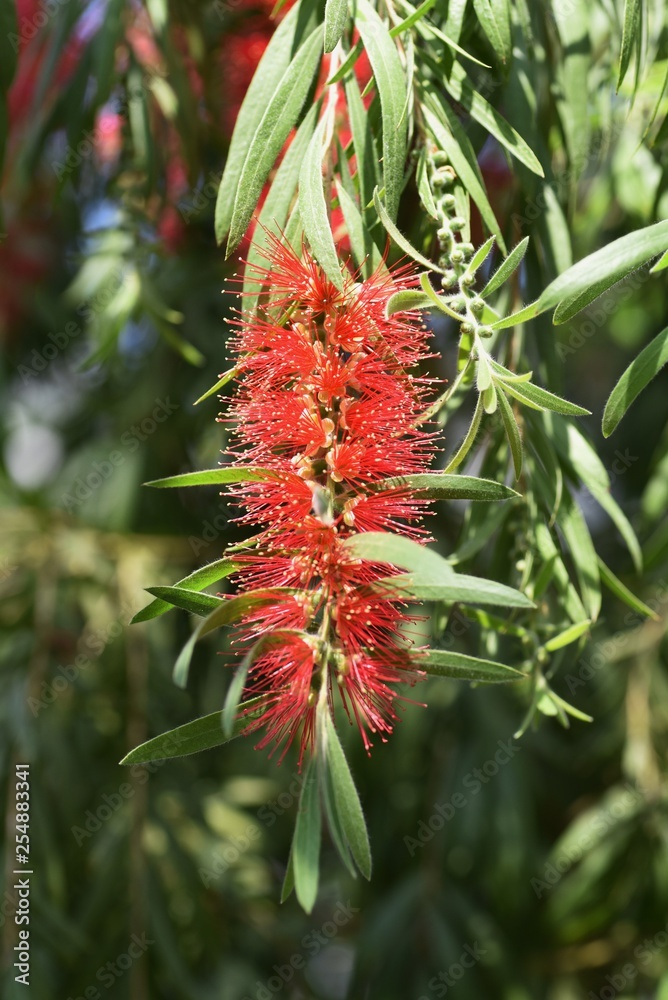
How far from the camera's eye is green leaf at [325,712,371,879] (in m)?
0.72

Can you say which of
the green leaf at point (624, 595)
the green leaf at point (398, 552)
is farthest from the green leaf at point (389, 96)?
the green leaf at point (624, 595)

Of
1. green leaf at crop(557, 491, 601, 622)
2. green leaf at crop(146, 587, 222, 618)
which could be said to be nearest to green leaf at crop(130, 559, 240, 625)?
green leaf at crop(146, 587, 222, 618)

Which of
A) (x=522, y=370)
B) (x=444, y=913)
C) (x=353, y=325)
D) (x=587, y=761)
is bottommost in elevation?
(x=444, y=913)

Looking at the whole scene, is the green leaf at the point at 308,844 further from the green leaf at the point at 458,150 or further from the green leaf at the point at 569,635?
the green leaf at the point at 458,150

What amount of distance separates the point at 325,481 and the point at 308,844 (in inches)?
11.3

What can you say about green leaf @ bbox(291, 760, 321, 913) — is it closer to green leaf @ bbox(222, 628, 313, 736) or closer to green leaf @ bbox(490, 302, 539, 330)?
green leaf @ bbox(222, 628, 313, 736)

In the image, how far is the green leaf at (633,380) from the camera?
78 centimetres

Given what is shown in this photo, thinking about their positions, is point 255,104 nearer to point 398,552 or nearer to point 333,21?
point 333,21

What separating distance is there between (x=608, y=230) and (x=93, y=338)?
41.9 inches

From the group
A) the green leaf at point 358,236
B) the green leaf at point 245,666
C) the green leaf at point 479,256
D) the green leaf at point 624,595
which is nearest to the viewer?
the green leaf at point 245,666

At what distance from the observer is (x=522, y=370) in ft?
3.38

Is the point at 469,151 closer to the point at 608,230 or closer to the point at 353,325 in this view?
the point at 353,325

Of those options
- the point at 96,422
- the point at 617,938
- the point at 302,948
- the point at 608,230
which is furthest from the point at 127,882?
the point at 608,230

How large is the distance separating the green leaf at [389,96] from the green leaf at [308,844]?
485 millimetres
